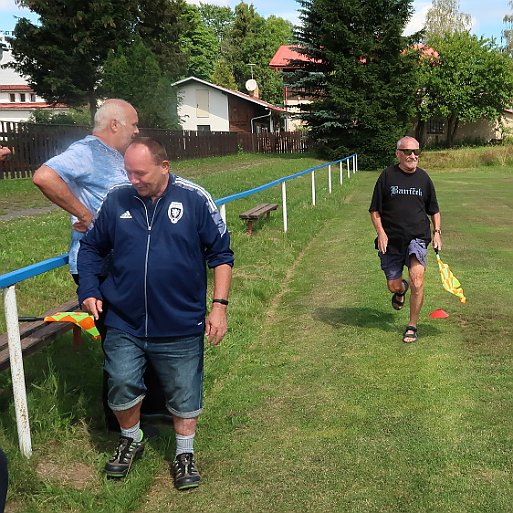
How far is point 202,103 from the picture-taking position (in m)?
53.3

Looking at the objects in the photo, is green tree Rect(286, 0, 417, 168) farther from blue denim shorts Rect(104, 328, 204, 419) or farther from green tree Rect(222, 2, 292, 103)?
green tree Rect(222, 2, 292, 103)

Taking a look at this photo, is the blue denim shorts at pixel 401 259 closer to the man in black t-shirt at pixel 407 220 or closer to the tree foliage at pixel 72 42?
the man in black t-shirt at pixel 407 220

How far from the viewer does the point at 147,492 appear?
3320mm

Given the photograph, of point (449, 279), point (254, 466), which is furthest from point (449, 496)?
point (449, 279)

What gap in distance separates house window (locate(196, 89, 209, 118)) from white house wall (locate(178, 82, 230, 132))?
0.14 metres

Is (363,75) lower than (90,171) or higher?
higher

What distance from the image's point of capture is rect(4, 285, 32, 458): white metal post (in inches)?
123

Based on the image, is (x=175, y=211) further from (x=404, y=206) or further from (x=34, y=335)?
(x=404, y=206)

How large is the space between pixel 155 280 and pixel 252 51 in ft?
286

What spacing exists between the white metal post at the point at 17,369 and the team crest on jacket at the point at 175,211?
857mm

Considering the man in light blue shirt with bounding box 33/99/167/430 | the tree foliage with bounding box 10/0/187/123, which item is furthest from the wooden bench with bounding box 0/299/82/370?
the tree foliage with bounding box 10/0/187/123

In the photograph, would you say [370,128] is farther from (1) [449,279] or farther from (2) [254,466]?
(2) [254,466]

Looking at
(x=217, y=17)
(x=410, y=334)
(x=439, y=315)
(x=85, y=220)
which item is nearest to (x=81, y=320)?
(x=85, y=220)

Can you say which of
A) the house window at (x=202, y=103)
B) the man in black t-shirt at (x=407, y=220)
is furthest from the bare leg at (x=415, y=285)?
the house window at (x=202, y=103)
